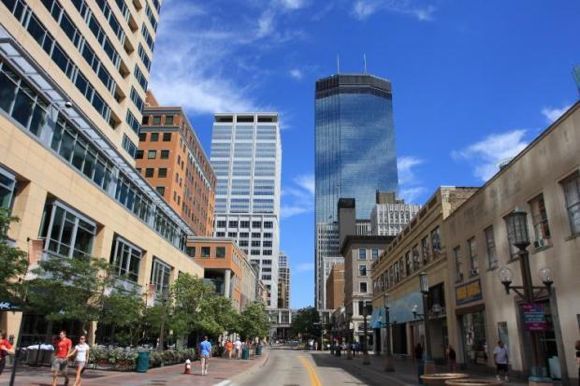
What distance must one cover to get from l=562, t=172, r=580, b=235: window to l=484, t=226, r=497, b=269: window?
6863 millimetres

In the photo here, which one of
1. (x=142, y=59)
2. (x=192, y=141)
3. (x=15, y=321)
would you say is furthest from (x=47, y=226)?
(x=192, y=141)

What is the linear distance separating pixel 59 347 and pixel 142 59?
154 feet

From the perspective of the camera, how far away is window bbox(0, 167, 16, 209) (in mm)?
22922

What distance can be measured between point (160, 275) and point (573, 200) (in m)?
40.4

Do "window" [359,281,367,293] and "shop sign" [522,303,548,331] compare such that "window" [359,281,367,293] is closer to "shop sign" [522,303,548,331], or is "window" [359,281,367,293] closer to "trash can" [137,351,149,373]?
"trash can" [137,351,149,373]

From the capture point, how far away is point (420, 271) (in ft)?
121

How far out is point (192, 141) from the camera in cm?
9712

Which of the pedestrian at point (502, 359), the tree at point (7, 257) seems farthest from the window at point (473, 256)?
the tree at point (7, 257)

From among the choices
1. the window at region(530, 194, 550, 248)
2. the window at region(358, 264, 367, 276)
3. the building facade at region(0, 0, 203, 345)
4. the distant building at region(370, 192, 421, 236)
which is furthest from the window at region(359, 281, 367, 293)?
the distant building at region(370, 192, 421, 236)

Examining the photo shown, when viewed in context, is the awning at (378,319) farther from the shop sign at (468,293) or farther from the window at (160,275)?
the window at (160,275)

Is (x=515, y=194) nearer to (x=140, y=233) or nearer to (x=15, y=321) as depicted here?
(x=15, y=321)

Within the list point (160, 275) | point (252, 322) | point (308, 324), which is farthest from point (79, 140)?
point (308, 324)

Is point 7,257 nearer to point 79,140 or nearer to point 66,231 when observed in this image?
point 66,231

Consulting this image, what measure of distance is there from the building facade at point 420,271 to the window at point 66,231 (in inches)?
868
